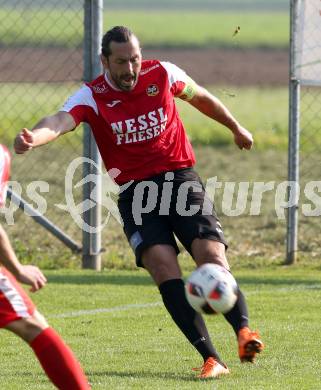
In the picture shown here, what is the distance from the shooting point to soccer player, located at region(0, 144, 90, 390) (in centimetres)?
629

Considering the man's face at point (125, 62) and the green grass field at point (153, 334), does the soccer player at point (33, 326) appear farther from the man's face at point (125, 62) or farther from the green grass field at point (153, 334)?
the man's face at point (125, 62)

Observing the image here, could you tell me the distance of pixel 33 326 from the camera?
638 centimetres

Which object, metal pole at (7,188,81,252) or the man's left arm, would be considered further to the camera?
metal pole at (7,188,81,252)

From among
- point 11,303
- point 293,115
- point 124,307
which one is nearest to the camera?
point 11,303

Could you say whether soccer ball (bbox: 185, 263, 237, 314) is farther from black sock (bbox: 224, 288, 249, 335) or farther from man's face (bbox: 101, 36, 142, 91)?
man's face (bbox: 101, 36, 142, 91)

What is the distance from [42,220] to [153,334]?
341 centimetres

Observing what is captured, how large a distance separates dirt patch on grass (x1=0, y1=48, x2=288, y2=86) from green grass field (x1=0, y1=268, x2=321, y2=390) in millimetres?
23460

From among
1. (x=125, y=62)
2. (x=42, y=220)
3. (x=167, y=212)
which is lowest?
(x=42, y=220)

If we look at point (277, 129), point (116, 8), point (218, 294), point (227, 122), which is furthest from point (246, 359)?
point (116, 8)

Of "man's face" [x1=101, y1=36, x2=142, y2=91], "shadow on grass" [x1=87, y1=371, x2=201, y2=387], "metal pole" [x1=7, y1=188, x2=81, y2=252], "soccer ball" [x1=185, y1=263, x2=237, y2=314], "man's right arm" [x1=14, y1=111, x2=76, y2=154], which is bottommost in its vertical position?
"shadow on grass" [x1=87, y1=371, x2=201, y2=387]

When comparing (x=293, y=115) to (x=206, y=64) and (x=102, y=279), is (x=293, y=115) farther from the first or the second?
(x=206, y=64)

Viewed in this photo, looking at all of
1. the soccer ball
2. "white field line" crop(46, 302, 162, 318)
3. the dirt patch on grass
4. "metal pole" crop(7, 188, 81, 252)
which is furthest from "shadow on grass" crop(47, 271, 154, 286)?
the dirt patch on grass

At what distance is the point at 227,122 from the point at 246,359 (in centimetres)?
172

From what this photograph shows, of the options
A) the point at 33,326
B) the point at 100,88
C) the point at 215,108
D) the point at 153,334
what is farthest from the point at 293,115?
the point at 33,326
